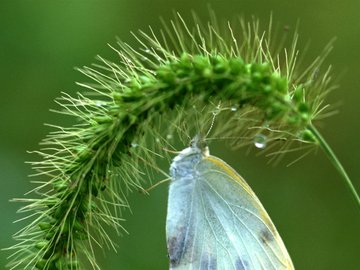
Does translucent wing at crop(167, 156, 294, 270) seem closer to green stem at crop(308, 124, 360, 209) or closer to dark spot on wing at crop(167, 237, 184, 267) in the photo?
dark spot on wing at crop(167, 237, 184, 267)

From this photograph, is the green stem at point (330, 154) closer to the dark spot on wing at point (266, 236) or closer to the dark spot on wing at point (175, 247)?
the dark spot on wing at point (266, 236)

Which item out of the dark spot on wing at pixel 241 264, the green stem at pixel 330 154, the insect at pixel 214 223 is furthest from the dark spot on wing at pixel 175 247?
the green stem at pixel 330 154

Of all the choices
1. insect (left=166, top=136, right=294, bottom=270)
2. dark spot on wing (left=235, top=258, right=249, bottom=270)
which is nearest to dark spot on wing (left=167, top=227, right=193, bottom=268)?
insect (left=166, top=136, right=294, bottom=270)

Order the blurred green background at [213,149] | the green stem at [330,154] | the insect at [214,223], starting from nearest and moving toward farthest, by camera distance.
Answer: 1. the green stem at [330,154]
2. the insect at [214,223]
3. the blurred green background at [213,149]

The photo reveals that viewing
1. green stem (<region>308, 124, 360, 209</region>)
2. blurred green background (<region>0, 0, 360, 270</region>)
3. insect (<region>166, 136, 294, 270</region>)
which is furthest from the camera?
blurred green background (<region>0, 0, 360, 270</region>)

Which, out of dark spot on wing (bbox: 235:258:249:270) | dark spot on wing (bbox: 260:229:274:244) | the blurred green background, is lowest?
dark spot on wing (bbox: 235:258:249:270)

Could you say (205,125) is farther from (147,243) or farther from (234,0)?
(234,0)

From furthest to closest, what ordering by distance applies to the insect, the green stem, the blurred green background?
the blurred green background → the insect → the green stem

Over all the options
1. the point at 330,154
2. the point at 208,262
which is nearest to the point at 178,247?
the point at 208,262
